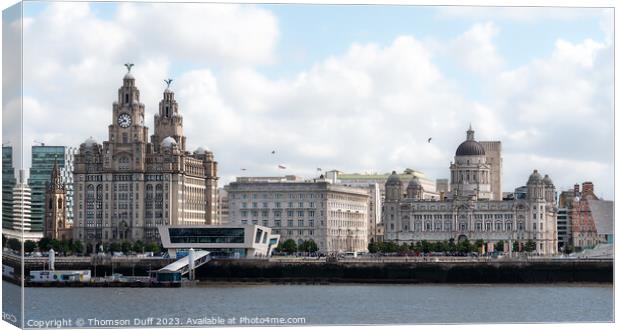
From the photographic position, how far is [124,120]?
11994 centimetres

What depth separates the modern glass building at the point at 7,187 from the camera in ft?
151

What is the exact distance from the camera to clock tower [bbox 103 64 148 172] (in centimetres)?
11906

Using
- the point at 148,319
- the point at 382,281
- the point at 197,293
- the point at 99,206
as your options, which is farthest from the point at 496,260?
the point at 148,319

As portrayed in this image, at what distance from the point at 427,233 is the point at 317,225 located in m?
14.6

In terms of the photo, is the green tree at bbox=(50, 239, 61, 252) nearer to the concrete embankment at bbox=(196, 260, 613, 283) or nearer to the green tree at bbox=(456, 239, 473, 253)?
the concrete embankment at bbox=(196, 260, 613, 283)

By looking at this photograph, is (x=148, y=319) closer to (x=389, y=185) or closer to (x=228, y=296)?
(x=228, y=296)

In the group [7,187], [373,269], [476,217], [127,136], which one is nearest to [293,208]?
[127,136]

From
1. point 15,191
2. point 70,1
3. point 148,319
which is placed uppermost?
point 70,1

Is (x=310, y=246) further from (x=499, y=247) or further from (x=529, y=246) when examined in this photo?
(x=529, y=246)

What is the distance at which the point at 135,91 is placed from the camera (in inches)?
4633

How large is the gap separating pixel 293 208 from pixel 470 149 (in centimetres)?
2518

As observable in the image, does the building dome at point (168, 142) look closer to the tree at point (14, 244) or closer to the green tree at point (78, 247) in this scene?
the green tree at point (78, 247)

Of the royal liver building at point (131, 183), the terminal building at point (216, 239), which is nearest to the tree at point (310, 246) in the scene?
the royal liver building at point (131, 183)

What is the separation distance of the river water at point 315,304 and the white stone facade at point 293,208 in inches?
1312
